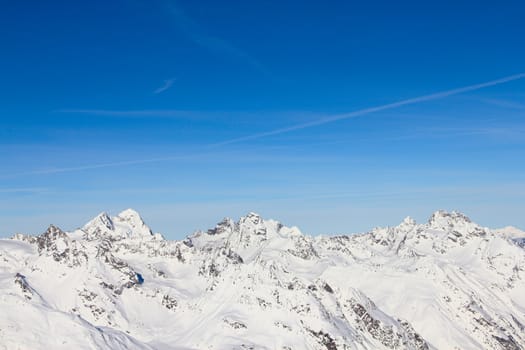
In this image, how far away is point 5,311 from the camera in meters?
158

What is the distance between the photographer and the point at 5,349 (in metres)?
141

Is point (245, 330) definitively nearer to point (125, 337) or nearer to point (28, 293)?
point (125, 337)

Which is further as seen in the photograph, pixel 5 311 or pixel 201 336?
pixel 201 336

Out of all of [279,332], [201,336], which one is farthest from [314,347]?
[201,336]

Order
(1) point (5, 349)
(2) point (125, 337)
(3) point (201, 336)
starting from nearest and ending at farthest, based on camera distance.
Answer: (1) point (5, 349), (2) point (125, 337), (3) point (201, 336)

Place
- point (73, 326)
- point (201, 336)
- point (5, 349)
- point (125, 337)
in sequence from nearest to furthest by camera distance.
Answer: point (5, 349), point (73, 326), point (125, 337), point (201, 336)

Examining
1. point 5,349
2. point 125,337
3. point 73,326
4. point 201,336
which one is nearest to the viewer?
point 5,349

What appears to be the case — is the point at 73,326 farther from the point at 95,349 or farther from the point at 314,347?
the point at 314,347

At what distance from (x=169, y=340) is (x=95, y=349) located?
56896mm

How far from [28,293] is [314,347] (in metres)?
102

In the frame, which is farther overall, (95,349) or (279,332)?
(279,332)

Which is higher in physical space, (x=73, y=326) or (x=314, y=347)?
(x=73, y=326)

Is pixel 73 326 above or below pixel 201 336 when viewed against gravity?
above

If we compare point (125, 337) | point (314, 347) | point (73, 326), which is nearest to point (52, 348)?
point (73, 326)
